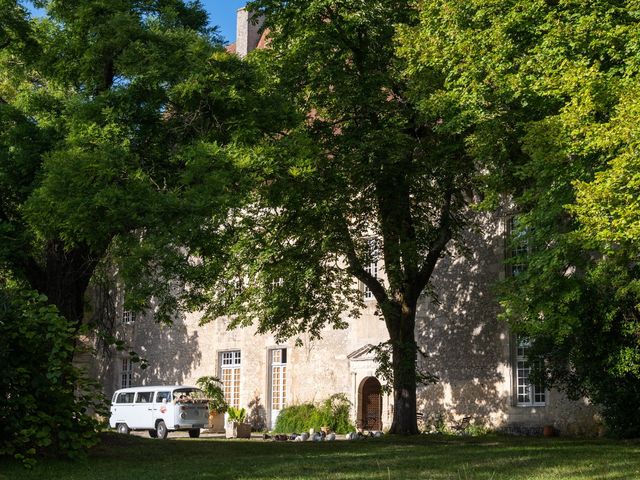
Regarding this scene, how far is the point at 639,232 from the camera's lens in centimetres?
1225

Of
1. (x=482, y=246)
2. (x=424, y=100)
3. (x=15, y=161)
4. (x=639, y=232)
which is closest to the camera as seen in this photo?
(x=639, y=232)

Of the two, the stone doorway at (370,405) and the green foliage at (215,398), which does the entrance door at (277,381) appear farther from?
the stone doorway at (370,405)

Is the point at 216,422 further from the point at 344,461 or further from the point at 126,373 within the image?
the point at 344,461

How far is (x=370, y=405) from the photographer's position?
27.2 meters

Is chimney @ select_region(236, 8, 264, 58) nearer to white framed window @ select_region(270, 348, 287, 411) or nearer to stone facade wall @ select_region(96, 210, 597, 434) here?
stone facade wall @ select_region(96, 210, 597, 434)

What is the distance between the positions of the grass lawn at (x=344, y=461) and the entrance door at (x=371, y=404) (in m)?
7.52

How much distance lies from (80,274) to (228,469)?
4.45m

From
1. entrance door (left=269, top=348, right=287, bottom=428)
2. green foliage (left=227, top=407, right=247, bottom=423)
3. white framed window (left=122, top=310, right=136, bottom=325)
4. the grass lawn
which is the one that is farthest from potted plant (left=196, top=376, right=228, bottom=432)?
the grass lawn

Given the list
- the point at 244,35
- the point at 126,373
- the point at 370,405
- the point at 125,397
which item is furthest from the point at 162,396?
the point at 244,35

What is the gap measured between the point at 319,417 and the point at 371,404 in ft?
5.18

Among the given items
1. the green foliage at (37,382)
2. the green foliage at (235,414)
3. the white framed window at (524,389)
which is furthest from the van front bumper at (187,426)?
the green foliage at (37,382)

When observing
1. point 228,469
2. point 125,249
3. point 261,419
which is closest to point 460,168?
point 125,249

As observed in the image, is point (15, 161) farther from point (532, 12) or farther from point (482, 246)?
point (482, 246)

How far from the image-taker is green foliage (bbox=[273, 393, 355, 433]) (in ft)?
88.5
